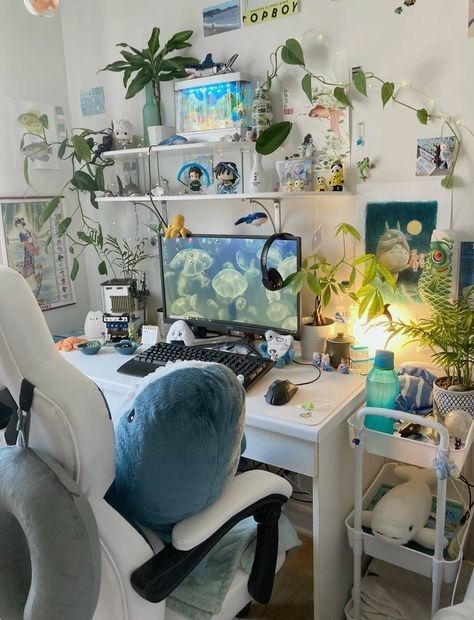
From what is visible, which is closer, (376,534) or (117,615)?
(117,615)

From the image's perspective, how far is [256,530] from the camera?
123 centimetres

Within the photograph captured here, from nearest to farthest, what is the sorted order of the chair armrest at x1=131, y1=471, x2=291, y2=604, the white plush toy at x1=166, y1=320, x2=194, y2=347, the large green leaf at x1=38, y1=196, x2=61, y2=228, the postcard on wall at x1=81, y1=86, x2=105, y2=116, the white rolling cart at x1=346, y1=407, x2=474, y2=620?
the chair armrest at x1=131, y1=471, x2=291, y2=604, the white rolling cart at x1=346, y1=407, x2=474, y2=620, the white plush toy at x1=166, y1=320, x2=194, y2=347, the large green leaf at x1=38, y1=196, x2=61, y2=228, the postcard on wall at x1=81, y1=86, x2=105, y2=116

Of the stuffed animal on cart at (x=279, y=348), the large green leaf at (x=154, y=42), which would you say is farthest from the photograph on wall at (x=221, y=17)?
the stuffed animal on cart at (x=279, y=348)

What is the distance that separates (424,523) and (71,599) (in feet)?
3.22

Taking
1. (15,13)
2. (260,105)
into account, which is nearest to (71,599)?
(260,105)

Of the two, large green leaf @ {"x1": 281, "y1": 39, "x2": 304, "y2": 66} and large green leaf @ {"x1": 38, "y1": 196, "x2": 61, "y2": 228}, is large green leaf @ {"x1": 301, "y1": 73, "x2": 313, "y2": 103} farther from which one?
large green leaf @ {"x1": 38, "y1": 196, "x2": 61, "y2": 228}

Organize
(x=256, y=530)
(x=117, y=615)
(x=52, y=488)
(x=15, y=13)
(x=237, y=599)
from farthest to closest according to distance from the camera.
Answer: (x=15, y=13) → (x=256, y=530) → (x=237, y=599) → (x=117, y=615) → (x=52, y=488)

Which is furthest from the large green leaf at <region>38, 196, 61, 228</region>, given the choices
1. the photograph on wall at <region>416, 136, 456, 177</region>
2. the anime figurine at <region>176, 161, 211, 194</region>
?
the photograph on wall at <region>416, 136, 456, 177</region>

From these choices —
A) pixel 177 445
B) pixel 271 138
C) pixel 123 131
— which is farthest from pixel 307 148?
pixel 177 445

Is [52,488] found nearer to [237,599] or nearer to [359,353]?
[237,599]

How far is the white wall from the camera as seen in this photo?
6.77 feet

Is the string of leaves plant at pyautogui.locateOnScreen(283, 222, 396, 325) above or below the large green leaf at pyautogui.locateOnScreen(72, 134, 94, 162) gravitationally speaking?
below

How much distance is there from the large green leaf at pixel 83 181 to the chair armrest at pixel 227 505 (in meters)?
1.44

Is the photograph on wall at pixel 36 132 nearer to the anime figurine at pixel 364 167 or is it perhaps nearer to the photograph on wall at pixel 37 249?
the photograph on wall at pixel 37 249
